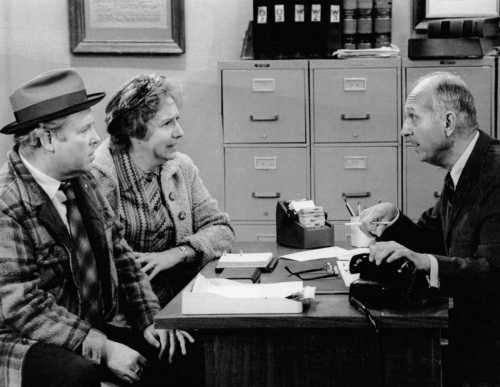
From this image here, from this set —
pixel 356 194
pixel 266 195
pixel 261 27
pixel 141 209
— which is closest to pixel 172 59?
pixel 261 27

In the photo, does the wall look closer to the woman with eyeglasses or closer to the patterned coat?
the patterned coat

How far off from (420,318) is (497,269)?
0.34 metres

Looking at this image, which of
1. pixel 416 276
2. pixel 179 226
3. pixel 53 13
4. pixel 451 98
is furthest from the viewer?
pixel 53 13

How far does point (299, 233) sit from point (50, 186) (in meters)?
0.96

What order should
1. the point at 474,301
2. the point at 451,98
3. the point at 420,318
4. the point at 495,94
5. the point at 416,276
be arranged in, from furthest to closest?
the point at 495,94 < the point at 451,98 < the point at 474,301 < the point at 416,276 < the point at 420,318

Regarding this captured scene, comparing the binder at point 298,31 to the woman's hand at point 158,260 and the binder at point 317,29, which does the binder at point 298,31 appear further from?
the woman's hand at point 158,260

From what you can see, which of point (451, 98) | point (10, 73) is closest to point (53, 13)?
point (10, 73)

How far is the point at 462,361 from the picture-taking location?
6.77ft

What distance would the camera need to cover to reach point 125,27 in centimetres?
462

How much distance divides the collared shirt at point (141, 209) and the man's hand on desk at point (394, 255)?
3.53 feet

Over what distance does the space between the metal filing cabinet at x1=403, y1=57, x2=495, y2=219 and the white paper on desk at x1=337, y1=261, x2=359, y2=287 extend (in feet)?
6.03

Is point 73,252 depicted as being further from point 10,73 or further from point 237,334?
point 10,73

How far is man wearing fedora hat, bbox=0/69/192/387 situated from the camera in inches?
75.3

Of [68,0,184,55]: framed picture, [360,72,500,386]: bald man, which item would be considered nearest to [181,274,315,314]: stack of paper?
[360,72,500,386]: bald man
